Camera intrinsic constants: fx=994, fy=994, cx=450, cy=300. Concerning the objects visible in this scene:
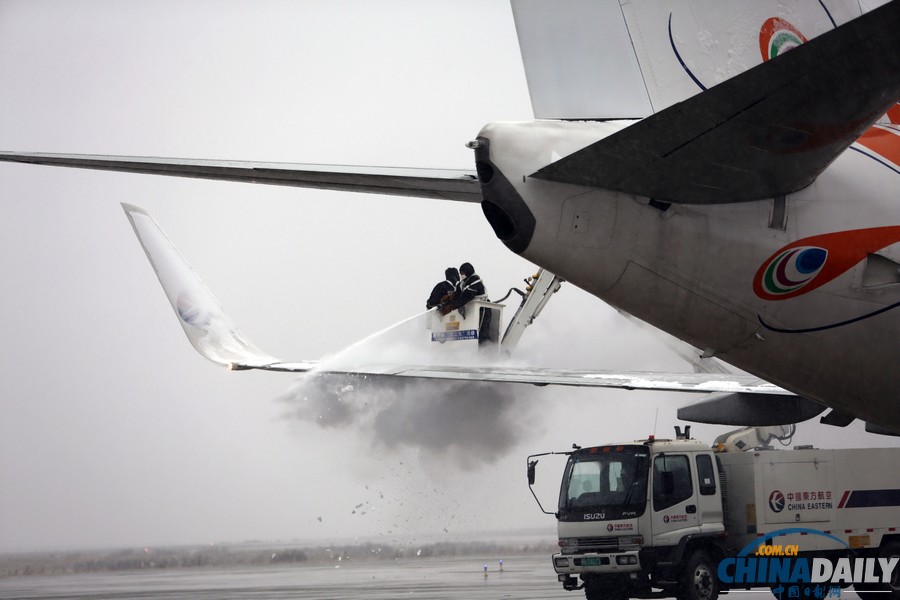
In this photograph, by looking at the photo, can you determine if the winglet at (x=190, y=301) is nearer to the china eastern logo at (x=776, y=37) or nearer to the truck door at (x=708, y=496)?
the truck door at (x=708, y=496)

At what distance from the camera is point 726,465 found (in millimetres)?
15680

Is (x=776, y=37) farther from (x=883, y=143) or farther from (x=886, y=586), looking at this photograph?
(x=886, y=586)

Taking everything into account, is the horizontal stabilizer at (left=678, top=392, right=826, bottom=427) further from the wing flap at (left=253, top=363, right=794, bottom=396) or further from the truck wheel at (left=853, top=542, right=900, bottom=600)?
the truck wheel at (left=853, top=542, right=900, bottom=600)

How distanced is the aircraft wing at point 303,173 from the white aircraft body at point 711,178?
15 millimetres

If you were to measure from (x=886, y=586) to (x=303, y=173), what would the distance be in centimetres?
1297

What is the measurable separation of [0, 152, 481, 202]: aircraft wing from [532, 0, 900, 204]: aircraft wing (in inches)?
30.6

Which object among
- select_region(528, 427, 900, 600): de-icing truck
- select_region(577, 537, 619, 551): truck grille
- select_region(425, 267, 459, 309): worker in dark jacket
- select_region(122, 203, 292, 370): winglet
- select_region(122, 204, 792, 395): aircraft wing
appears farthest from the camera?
select_region(425, 267, 459, 309): worker in dark jacket

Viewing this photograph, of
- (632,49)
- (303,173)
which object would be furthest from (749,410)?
(303,173)

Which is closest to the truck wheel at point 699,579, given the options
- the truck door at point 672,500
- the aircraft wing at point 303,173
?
the truck door at point 672,500

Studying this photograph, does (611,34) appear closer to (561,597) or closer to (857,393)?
(857,393)

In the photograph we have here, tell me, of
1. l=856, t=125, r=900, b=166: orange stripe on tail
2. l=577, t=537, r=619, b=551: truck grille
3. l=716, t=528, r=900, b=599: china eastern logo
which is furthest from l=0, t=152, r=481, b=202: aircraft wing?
l=716, t=528, r=900, b=599: china eastern logo

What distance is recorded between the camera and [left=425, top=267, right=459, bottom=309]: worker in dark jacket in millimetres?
18891

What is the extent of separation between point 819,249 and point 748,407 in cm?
548

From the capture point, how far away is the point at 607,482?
602 inches
